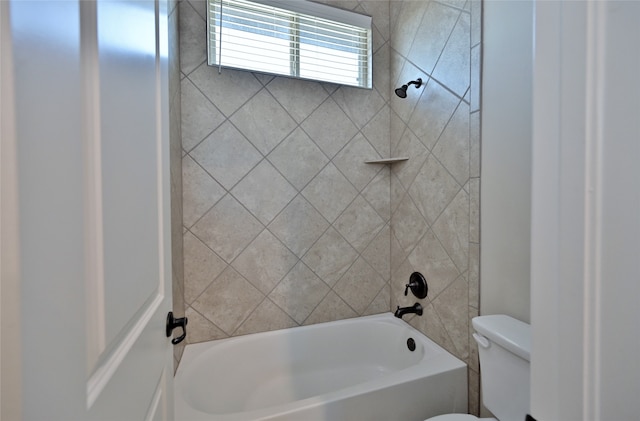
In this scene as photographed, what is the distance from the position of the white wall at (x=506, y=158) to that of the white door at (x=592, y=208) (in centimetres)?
86

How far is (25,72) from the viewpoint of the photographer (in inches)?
9.4

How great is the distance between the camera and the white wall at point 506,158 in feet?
3.55

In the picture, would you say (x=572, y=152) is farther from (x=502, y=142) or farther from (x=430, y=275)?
(x=430, y=275)

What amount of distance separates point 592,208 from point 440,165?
1232 mm

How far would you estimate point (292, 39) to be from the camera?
1686 millimetres

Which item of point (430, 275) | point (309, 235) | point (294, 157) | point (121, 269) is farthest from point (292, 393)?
point (121, 269)

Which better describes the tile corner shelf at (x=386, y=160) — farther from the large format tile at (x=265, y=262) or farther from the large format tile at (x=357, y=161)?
the large format tile at (x=265, y=262)

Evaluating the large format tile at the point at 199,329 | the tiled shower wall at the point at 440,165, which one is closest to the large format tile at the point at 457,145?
the tiled shower wall at the point at 440,165

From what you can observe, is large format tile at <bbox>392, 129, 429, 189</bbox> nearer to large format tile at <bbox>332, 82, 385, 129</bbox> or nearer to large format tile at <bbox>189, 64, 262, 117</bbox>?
large format tile at <bbox>332, 82, 385, 129</bbox>

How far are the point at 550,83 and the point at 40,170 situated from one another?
0.58 meters

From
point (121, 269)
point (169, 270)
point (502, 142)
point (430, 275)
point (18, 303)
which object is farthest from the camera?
point (430, 275)

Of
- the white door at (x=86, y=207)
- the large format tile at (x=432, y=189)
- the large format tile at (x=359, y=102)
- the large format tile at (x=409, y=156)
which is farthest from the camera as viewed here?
the large format tile at (x=359, y=102)

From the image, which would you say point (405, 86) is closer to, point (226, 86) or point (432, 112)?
point (432, 112)

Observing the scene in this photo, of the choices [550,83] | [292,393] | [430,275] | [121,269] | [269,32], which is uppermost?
[269,32]
